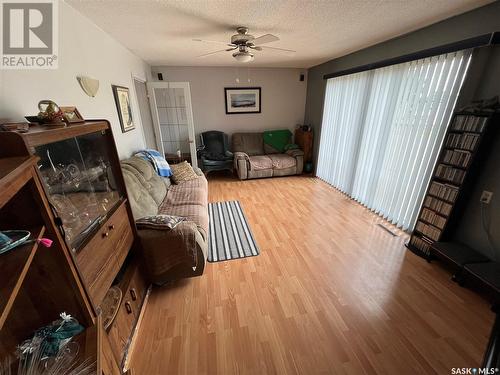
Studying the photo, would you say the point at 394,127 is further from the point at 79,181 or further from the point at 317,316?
the point at 79,181

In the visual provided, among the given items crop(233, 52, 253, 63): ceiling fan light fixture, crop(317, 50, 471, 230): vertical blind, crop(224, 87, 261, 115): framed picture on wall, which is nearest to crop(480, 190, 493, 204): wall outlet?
crop(317, 50, 471, 230): vertical blind

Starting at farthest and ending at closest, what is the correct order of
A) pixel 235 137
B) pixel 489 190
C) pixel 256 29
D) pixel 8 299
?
1. pixel 235 137
2. pixel 256 29
3. pixel 489 190
4. pixel 8 299

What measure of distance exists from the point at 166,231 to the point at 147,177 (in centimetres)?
106

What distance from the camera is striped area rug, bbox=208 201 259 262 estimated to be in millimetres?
2256

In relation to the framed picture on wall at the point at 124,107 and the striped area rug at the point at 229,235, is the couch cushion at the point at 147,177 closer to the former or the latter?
the framed picture on wall at the point at 124,107

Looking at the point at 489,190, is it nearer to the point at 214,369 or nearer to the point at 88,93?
the point at 214,369

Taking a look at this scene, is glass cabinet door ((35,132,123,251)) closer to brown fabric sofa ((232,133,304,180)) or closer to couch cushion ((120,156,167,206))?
couch cushion ((120,156,167,206))

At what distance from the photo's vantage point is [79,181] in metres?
1.19

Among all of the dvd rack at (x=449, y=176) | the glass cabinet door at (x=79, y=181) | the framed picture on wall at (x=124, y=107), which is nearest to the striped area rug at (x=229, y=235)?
the glass cabinet door at (x=79, y=181)

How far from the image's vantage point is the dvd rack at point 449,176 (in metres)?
1.72

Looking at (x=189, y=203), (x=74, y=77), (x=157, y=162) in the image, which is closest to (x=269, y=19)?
(x=74, y=77)

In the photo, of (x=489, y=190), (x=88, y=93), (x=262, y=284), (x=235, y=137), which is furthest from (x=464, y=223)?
(x=235, y=137)

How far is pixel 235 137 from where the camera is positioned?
4852 mm

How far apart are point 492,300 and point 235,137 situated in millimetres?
4413
